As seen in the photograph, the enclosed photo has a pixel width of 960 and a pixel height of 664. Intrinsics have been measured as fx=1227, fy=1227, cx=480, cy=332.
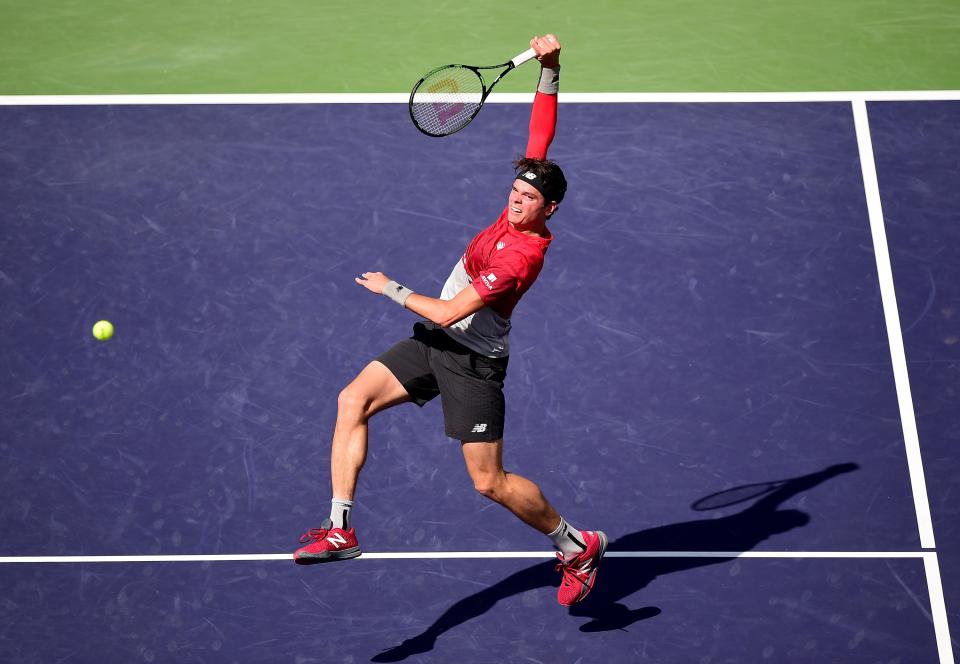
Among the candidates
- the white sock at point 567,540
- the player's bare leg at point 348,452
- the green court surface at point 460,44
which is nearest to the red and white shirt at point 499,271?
the player's bare leg at point 348,452

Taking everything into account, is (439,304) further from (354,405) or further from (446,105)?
(446,105)

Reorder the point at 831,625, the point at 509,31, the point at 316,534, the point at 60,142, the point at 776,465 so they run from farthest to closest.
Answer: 1. the point at 509,31
2. the point at 60,142
3. the point at 776,465
4. the point at 831,625
5. the point at 316,534

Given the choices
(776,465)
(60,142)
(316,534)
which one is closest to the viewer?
(316,534)

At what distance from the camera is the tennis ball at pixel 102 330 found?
341 inches

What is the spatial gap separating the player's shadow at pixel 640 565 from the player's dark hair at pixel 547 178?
90.2 inches

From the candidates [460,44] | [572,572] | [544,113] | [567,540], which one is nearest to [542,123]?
[544,113]

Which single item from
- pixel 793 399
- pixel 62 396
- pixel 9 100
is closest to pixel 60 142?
pixel 9 100

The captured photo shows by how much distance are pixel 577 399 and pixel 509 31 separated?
4598 mm

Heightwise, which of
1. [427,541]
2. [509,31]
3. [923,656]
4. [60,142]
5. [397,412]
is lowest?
[923,656]

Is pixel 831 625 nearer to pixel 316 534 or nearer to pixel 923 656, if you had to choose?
pixel 923 656

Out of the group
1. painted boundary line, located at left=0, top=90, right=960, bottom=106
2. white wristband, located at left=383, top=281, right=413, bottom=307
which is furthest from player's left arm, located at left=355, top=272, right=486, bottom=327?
painted boundary line, located at left=0, top=90, right=960, bottom=106

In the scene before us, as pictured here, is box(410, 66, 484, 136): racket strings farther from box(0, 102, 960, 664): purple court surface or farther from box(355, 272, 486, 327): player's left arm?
box(0, 102, 960, 664): purple court surface

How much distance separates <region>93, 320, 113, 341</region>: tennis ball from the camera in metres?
8.66

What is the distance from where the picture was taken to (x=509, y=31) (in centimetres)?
1158
